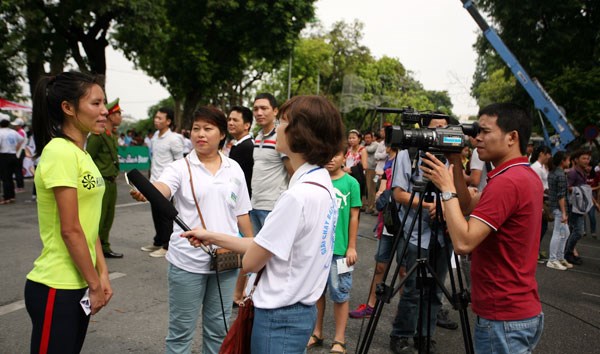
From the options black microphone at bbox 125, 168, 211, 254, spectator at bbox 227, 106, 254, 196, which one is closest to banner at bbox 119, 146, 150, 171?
spectator at bbox 227, 106, 254, 196

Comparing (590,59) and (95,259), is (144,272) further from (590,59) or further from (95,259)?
(590,59)

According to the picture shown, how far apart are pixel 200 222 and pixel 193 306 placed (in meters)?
0.51

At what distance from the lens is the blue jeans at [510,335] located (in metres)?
2.23

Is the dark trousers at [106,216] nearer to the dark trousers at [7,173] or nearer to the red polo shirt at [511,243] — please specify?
the red polo shirt at [511,243]

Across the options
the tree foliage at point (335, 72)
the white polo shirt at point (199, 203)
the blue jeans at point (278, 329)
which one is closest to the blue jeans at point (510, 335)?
the blue jeans at point (278, 329)

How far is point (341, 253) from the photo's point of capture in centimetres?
380

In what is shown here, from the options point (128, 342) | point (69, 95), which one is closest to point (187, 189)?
point (69, 95)

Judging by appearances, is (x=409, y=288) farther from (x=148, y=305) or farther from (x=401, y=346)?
(x=148, y=305)

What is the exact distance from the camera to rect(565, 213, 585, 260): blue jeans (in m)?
7.46

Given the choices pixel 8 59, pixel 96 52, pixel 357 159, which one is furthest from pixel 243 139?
pixel 8 59

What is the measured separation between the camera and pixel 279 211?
1.74 meters

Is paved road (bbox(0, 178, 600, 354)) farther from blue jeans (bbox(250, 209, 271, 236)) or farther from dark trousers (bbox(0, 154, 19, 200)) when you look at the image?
dark trousers (bbox(0, 154, 19, 200))

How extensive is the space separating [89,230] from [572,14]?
21.5m

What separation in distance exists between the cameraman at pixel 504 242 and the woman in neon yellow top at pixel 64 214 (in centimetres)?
167
